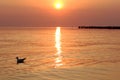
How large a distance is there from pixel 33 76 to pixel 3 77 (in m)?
2.16

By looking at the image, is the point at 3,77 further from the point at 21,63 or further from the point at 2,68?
the point at 21,63

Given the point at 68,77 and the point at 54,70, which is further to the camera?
the point at 54,70

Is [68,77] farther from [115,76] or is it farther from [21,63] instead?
[21,63]

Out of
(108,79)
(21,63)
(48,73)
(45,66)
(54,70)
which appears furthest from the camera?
(21,63)

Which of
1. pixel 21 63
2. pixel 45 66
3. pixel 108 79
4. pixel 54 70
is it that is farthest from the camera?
pixel 21 63

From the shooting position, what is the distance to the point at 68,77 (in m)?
19.9

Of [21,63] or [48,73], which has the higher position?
[21,63]

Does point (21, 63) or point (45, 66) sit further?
point (21, 63)

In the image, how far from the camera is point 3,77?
65.4ft

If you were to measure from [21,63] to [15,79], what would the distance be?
24.4ft

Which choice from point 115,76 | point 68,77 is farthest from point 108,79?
point 68,77

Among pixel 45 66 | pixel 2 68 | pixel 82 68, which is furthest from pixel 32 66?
pixel 82 68

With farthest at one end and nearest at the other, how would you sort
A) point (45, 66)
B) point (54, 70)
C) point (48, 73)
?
1. point (45, 66)
2. point (54, 70)
3. point (48, 73)

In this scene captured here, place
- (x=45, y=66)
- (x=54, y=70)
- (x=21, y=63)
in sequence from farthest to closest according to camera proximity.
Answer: (x=21, y=63), (x=45, y=66), (x=54, y=70)
